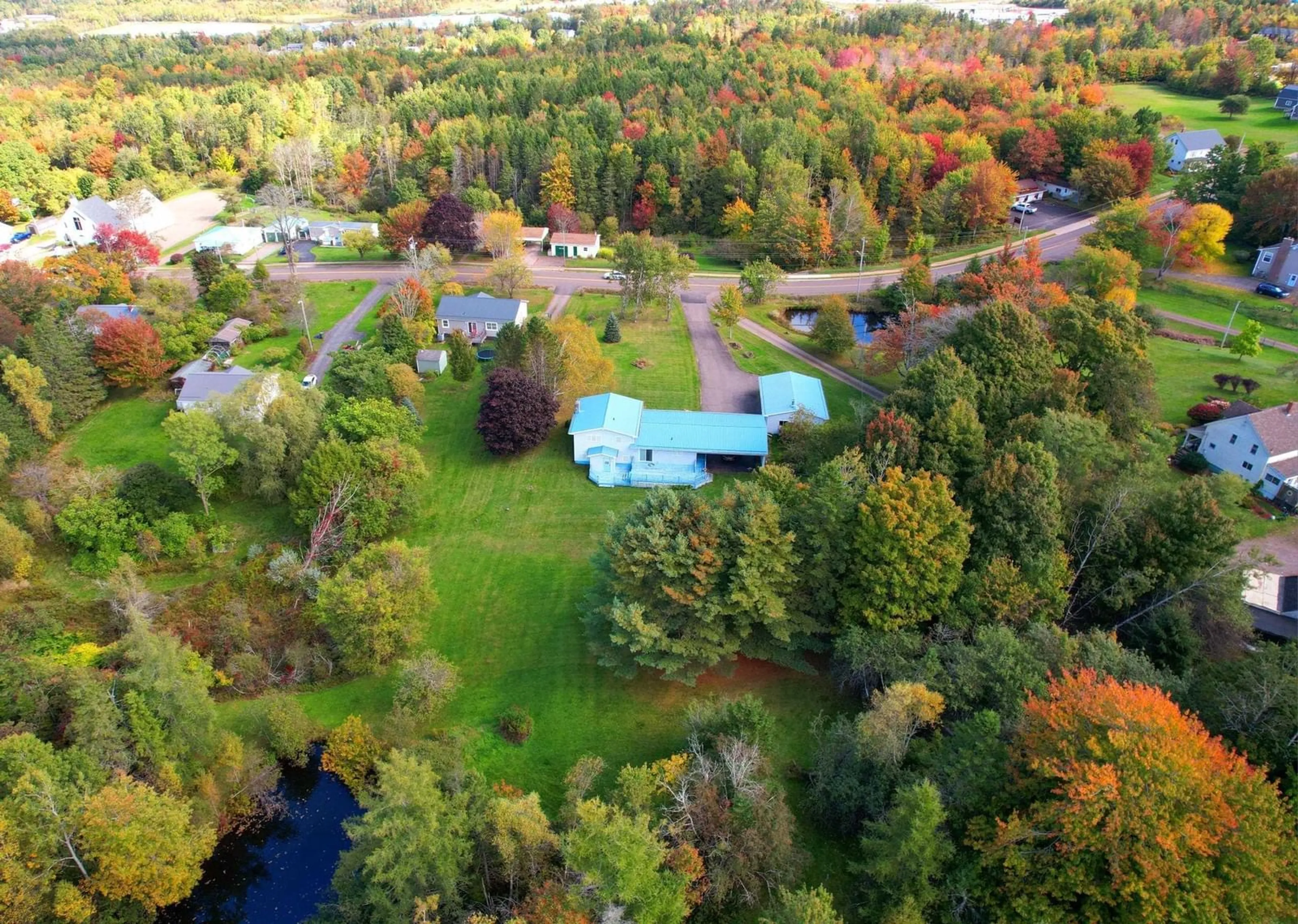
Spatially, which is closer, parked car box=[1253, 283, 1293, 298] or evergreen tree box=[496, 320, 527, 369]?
evergreen tree box=[496, 320, 527, 369]

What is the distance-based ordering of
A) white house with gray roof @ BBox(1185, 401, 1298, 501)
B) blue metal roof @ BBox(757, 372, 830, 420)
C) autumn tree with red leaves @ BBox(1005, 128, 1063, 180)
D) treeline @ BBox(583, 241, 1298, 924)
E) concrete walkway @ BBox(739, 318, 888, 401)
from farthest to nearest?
autumn tree with red leaves @ BBox(1005, 128, 1063, 180), concrete walkway @ BBox(739, 318, 888, 401), blue metal roof @ BBox(757, 372, 830, 420), white house with gray roof @ BBox(1185, 401, 1298, 501), treeline @ BBox(583, 241, 1298, 924)

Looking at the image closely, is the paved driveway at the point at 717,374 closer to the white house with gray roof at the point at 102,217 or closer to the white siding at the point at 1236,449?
the white siding at the point at 1236,449

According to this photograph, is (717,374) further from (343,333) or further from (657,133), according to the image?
(657,133)

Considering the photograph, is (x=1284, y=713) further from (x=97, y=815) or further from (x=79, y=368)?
(x=79, y=368)

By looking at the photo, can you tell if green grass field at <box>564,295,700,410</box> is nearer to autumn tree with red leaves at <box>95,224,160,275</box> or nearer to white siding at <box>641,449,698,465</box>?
white siding at <box>641,449,698,465</box>

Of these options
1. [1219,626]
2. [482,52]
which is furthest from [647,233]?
[482,52]

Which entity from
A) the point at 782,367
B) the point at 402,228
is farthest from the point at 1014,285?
the point at 402,228

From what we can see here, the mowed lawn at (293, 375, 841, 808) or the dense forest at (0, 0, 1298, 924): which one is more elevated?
the dense forest at (0, 0, 1298, 924)

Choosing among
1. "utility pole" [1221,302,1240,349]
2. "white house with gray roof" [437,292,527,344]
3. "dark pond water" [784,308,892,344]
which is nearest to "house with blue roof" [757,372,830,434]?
"dark pond water" [784,308,892,344]
